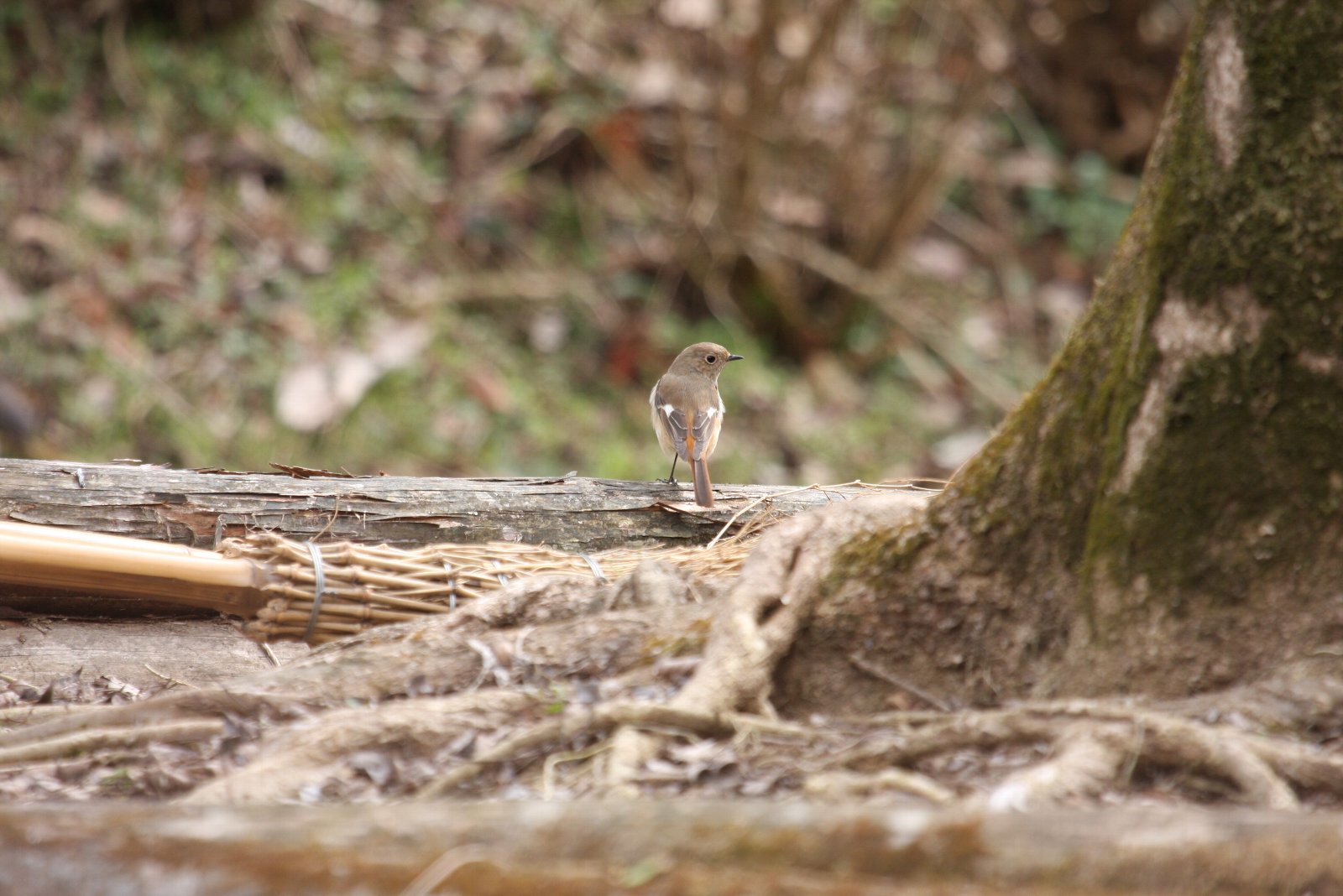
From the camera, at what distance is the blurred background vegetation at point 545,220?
32.2ft

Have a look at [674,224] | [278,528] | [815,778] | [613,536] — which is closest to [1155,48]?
[674,224]

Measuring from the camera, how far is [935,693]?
3471 mm

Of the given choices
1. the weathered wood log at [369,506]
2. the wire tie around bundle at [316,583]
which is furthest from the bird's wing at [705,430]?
the wire tie around bundle at [316,583]

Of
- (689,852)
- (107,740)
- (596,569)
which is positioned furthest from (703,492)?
(689,852)

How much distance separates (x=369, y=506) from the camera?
16.3ft

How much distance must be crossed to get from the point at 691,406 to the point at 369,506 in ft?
8.14

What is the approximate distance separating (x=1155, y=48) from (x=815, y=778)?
11191 millimetres

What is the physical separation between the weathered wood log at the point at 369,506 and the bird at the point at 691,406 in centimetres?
97

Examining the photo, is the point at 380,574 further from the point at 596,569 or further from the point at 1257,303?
the point at 1257,303

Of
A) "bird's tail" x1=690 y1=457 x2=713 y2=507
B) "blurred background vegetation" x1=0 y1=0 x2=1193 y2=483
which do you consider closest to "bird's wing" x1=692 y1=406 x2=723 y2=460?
"bird's tail" x1=690 y1=457 x2=713 y2=507

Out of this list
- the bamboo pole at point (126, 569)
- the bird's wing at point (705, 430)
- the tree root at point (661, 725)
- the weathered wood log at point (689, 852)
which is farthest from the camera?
the bird's wing at point (705, 430)

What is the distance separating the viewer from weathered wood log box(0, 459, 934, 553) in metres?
4.72

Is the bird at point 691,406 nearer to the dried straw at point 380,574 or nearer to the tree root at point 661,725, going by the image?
the dried straw at point 380,574

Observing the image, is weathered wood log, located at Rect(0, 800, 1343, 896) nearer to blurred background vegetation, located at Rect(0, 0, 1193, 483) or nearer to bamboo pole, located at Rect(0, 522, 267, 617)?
bamboo pole, located at Rect(0, 522, 267, 617)
